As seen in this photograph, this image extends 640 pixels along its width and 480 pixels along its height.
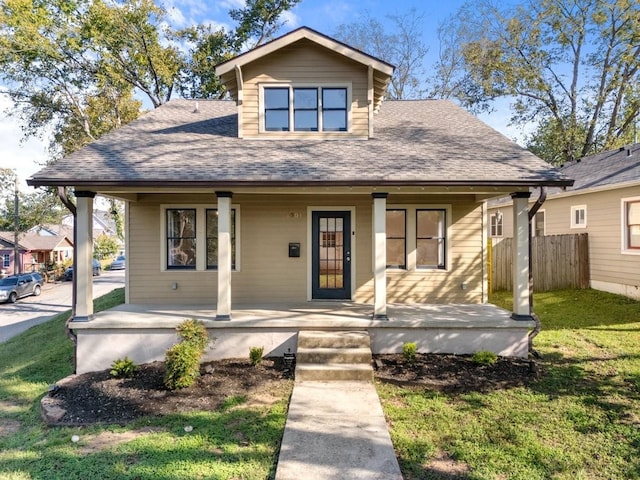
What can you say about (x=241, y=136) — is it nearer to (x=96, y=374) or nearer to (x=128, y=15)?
(x=96, y=374)

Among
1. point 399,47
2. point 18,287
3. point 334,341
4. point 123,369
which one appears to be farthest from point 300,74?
point 18,287

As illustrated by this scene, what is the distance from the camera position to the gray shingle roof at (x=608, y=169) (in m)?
10.1

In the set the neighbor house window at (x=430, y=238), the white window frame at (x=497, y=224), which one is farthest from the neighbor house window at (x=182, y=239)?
the white window frame at (x=497, y=224)

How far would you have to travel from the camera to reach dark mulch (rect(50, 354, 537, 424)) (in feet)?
15.1

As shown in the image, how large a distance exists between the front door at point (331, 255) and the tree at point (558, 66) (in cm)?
1688

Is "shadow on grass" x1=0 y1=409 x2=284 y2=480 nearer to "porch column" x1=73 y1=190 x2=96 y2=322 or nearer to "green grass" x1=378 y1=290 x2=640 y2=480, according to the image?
"green grass" x1=378 y1=290 x2=640 y2=480

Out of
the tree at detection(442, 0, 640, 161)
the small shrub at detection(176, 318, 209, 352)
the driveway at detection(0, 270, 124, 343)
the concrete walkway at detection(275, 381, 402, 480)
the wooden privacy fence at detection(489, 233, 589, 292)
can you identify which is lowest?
the driveway at detection(0, 270, 124, 343)

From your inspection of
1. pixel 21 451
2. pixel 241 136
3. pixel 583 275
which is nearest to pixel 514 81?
pixel 583 275

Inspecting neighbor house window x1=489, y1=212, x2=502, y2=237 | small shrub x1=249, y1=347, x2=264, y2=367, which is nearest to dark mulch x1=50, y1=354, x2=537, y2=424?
small shrub x1=249, y1=347, x2=264, y2=367

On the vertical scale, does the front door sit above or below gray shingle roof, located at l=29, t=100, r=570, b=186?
below

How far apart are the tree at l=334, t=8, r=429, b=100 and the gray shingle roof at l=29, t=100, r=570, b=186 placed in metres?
13.5

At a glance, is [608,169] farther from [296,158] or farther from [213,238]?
[213,238]

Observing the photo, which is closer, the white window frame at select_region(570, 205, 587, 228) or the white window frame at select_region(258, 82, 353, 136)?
the white window frame at select_region(258, 82, 353, 136)

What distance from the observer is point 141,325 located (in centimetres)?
598
